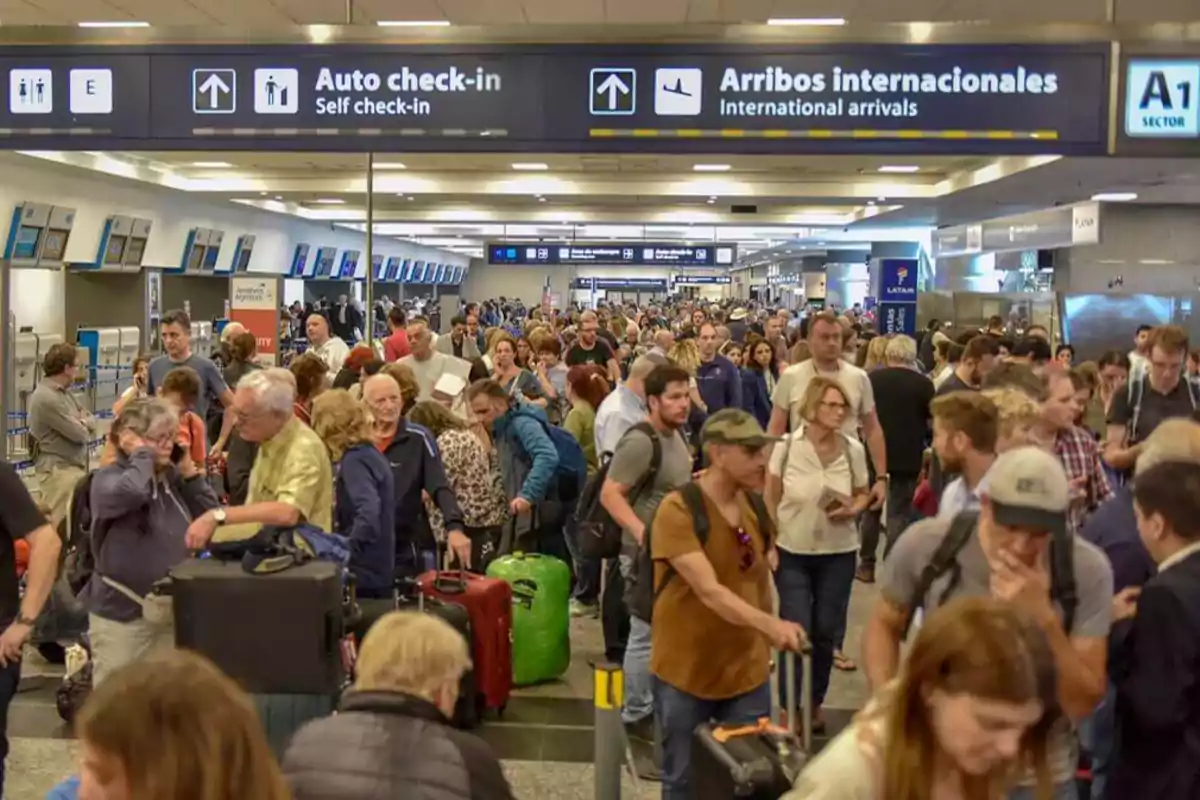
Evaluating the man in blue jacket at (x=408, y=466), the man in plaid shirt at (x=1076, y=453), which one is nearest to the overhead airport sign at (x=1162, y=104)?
the man in plaid shirt at (x=1076, y=453)

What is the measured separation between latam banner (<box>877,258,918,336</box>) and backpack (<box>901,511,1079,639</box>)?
15970 millimetres

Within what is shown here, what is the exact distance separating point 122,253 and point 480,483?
13.2 m

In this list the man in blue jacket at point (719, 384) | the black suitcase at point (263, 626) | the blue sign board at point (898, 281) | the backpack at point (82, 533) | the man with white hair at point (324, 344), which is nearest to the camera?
the black suitcase at point (263, 626)

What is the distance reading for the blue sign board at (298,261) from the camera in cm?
2741

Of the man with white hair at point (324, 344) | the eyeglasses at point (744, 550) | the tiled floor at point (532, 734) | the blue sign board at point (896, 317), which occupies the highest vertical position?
the blue sign board at point (896, 317)

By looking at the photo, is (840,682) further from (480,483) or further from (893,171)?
(893,171)

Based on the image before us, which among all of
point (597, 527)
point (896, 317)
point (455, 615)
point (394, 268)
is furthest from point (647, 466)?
point (394, 268)

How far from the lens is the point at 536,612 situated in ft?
21.7

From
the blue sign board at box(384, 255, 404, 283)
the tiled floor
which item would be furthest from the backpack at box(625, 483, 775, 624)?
the blue sign board at box(384, 255, 404, 283)

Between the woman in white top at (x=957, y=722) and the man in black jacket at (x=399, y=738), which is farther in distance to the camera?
the man in black jacket at (x=399, y=738)

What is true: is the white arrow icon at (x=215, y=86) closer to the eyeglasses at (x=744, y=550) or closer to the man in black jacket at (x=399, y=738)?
the eyeglasses at (x=744, y=550)

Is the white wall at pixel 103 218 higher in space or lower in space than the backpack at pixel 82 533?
higher

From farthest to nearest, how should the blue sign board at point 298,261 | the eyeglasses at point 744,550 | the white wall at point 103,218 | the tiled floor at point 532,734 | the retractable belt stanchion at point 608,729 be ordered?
the blue sign board at point 298,261, the white wall at point 103,218, the tiled floor at point 532,734, the retractable belt stanchion at point 608,729, the eyeglasses at point 744,550

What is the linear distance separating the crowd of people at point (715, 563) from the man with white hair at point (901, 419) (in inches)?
1.1
